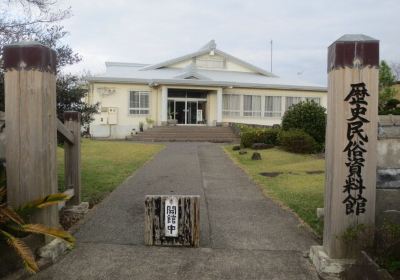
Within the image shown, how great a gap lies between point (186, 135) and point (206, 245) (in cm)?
2150

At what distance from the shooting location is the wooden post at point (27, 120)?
445 centimetres

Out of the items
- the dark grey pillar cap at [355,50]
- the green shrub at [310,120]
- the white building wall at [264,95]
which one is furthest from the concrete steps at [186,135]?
the dark grey pillar cap at [355,50]

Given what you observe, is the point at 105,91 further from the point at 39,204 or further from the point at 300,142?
the point at 39,204

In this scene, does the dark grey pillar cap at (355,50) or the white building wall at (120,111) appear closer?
the dark grey pillar cap at (355,50)

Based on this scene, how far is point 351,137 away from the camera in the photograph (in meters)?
4.36

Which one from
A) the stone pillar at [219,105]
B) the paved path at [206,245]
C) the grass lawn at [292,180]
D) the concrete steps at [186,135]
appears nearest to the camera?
the paved path at [206,245]

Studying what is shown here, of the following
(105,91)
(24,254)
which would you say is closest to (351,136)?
(24,254)

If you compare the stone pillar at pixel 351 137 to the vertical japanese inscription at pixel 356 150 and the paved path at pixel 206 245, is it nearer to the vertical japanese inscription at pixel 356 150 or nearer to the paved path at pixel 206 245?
the vertical japanese inscription at pixel 356 150

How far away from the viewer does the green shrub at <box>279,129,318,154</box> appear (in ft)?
56.3

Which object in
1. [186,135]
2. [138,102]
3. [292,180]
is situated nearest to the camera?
[292,180]

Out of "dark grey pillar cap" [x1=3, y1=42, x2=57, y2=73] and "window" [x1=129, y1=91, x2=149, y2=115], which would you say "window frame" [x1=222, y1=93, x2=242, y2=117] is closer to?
"window" [x1=129, y1=91, x2=149, y2=115]

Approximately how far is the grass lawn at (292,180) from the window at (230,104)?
51.5ft

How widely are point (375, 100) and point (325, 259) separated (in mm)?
1791

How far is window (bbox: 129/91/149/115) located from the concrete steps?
11.1 feet
